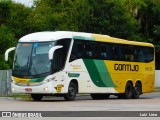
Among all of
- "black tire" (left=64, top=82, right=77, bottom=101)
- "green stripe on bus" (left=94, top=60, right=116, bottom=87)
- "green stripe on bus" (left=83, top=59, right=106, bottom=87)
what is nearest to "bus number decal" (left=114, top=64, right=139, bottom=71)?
"green stripe on bus" (left=94, top=60, right=116, bottom=87)

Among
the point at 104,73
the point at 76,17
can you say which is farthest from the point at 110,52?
the point at 76,17

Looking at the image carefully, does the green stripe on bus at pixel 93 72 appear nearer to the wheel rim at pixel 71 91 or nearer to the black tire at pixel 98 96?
the wheel rim at pixel 71 91

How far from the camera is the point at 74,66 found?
3003 cm

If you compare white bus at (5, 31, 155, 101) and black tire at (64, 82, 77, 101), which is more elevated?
white bus at (5, 31, 155, 101)

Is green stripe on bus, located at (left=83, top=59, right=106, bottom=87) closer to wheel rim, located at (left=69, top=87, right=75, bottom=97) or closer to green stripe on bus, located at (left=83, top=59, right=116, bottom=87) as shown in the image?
green stripe on bus, located at (left=83, top=59, right=116, bottom=87)

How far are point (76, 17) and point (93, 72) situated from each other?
794 inches

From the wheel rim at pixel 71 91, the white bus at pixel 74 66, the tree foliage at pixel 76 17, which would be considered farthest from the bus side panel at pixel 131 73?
the tree foliage at pixel 76 17

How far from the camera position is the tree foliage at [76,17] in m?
51.2

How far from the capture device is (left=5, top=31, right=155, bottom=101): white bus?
94.0ft

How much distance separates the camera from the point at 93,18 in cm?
5191

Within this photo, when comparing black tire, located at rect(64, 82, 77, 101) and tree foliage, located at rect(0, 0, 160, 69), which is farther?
tree foliage, located at rect(0, 0, 160, 69)

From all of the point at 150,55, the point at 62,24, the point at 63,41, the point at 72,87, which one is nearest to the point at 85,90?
the point at 72,87

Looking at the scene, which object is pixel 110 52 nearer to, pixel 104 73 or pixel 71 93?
pixel 104 73

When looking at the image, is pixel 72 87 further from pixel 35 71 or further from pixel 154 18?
pixel 154 18
